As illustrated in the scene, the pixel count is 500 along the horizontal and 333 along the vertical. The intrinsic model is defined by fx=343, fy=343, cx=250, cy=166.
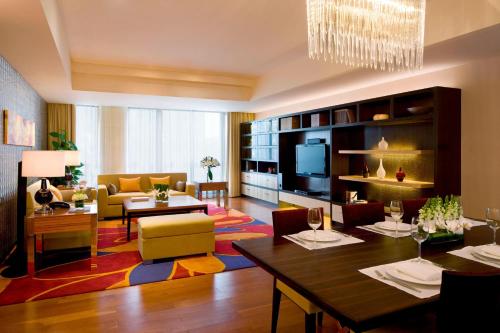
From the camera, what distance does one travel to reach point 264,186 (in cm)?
805

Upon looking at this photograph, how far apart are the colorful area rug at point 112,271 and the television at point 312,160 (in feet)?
7.58

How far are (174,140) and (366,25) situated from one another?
7.30 meters

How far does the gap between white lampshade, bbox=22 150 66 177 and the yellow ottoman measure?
1.05 m

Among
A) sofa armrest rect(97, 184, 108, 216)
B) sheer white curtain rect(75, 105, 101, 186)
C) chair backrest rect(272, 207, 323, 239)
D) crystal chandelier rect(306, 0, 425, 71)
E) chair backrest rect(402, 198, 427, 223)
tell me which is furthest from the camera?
sheer white curtain rect(75, 105, 101, 186)

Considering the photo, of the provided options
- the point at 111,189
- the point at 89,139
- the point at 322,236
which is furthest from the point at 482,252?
the point at 89,139

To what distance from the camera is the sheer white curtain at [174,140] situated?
28.1ft

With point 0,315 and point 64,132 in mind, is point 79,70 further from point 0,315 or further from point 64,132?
point 0,315

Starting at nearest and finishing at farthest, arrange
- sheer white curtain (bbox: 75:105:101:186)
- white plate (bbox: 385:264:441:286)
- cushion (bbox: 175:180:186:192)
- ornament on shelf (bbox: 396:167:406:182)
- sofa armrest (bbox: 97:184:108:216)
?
white plate (bbox: 385:264:441:286) → ornament on shelf (bbox: 396:167:406:182) → sofa armrest (bbox: 97:184:108:216) → cushion (bbox: 175:180:186:192) → sheer white curtain (bbox: 75:105:101:186)

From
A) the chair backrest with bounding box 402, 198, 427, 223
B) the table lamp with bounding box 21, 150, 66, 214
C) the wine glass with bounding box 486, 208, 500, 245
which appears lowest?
the chair backrest with bounding box 402, 198, 427, 223

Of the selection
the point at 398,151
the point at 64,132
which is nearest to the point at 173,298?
the point at 398,151

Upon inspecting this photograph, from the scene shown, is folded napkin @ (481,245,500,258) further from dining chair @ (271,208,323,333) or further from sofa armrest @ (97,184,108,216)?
sofa armrest @ (97,184,108,216)

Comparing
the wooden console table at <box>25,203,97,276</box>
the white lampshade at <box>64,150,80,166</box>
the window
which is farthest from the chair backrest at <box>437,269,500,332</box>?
the window

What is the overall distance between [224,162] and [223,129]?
914 millimetres

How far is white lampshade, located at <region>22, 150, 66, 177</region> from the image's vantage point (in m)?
3.40
